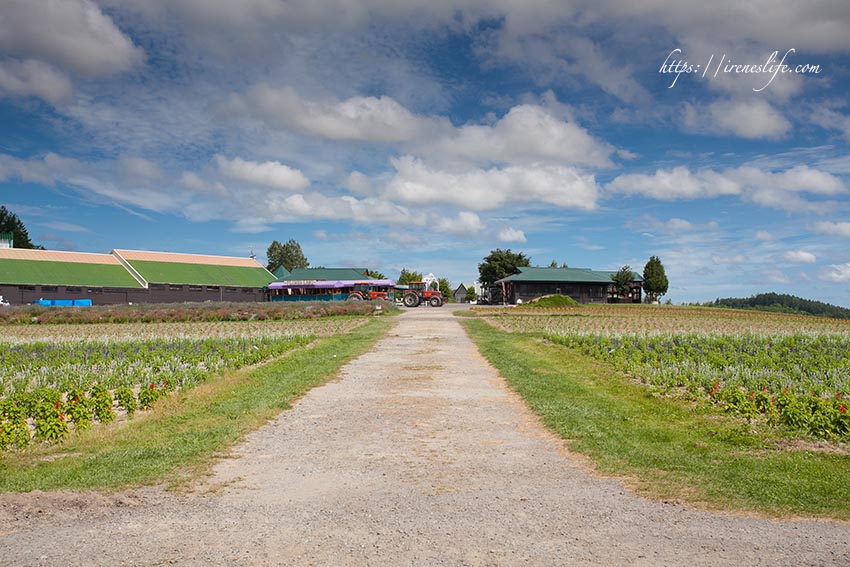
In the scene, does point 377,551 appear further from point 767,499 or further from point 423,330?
point 423,330

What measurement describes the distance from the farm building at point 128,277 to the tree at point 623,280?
4599 cm

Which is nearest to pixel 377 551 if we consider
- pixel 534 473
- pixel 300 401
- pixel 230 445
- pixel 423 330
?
pixel 534 473

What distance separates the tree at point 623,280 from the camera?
79938mm

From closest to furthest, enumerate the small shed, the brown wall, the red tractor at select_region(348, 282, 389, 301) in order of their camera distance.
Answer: the red tractor at select_region(348, 282, 389, 301)
the brown wall
the small shed

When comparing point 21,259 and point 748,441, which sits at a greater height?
point 21,259

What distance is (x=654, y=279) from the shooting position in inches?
3366

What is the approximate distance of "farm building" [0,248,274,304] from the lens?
61.5 meters

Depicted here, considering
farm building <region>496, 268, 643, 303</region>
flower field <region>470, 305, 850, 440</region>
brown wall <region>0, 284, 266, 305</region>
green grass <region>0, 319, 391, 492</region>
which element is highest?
farm building <region>496, 268, 643, 303</region>

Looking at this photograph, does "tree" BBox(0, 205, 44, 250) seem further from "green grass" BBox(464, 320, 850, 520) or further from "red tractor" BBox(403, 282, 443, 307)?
"green grass" BBox(464, 320, 850, 520)

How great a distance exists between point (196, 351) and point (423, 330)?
10.7 m

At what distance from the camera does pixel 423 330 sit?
27844 mm

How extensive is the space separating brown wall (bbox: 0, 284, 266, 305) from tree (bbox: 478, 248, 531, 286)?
111 feet

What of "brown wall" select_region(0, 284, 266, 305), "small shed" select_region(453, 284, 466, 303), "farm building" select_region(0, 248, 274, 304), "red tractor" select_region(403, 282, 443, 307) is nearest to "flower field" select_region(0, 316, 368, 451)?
"red tractor" select_region(403, 282, 443, 307)

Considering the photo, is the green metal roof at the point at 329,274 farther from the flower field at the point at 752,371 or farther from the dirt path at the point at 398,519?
the dirt path at the point at 398,519
